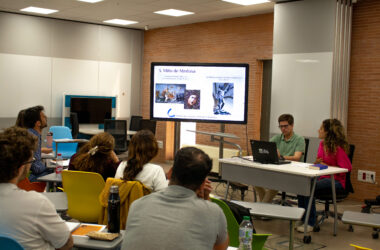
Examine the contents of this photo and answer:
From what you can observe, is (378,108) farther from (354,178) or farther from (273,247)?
(273,247)

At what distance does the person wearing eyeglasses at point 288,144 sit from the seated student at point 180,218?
405cm

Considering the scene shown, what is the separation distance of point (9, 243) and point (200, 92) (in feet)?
17.9

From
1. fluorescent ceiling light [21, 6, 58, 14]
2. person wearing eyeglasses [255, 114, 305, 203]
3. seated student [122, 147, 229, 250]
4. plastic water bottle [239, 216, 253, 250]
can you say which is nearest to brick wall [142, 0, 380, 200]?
person wearing eyeglasses [255, 114, 305, 203]

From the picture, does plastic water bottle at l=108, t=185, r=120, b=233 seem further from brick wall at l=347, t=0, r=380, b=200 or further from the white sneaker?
brick wall at l=347, t=0, r=380, b=200

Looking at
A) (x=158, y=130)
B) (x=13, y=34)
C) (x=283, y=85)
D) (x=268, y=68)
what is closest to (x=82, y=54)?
(x=13, y=34)

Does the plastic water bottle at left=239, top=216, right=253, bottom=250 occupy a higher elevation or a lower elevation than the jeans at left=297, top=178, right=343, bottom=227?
higher

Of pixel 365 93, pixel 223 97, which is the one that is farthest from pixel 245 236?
pixel 365 93

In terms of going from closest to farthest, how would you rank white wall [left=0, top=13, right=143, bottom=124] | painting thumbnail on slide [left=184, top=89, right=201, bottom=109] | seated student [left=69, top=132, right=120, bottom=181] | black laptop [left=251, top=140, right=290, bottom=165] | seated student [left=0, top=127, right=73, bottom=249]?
seated student [left=0, top=127, right=73, bottom=249]
seated student [left=69, top=132, right=120, bottom=181]
black laptop [left=251, top=140, right=290, bottom=165]
painting thumbnail on slide [left=184, top=89, right=201, bottom=109]
white wall [left=0, top=13, right=143, bottom=124]

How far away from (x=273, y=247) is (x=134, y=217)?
10.7ft

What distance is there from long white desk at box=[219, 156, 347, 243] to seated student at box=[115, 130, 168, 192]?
2064 millimetres

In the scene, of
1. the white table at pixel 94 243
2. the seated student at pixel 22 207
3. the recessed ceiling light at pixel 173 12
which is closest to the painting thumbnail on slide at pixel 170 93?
the recessed ceiling light at pixel 173 12

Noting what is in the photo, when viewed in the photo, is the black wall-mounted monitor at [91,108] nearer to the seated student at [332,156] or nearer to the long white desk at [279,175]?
the long white desk at [279,175]

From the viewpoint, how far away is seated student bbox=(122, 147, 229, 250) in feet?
6.40

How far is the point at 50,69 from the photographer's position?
10289 mm
